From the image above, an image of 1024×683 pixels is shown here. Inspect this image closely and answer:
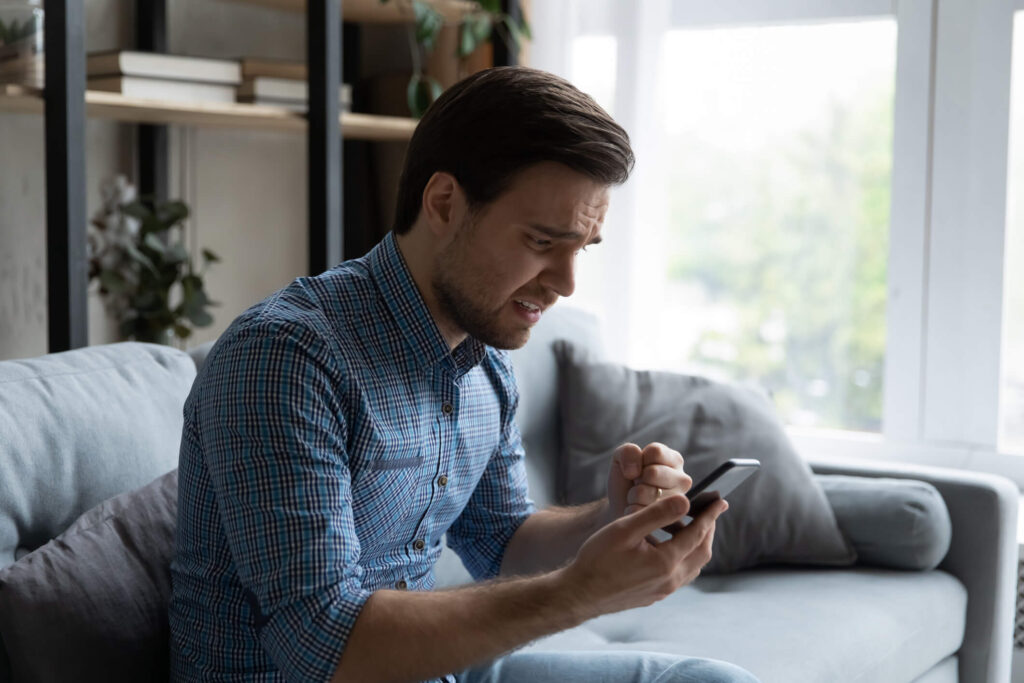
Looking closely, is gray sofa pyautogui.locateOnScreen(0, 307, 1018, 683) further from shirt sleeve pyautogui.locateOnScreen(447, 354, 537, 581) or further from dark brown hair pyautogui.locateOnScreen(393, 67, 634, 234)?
dark brown hair pyautogui.locateOnScreen(393, 67, 634, 234)

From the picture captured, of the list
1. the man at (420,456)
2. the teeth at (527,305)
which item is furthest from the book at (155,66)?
the teeth at (527,305)

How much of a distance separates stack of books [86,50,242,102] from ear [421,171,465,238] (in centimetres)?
108

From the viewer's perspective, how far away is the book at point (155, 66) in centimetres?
211

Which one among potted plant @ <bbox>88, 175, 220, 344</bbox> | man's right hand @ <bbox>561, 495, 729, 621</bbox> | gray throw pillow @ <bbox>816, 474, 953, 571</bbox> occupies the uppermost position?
potted plant @ <bbox>88, 175, 220, 344</bbox>

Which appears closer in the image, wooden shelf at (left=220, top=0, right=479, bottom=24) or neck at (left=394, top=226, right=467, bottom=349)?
neck at (left=394, top=226, right=467, bottom=349)

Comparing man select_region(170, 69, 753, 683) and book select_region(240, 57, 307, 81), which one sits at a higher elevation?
book select_region(240, 57, 307, 81)

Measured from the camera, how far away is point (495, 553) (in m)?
1.52

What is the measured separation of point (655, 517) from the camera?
105 cm

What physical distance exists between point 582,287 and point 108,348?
150cm

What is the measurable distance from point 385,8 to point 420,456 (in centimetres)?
176

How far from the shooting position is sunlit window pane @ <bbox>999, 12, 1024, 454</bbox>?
2596 millimetres

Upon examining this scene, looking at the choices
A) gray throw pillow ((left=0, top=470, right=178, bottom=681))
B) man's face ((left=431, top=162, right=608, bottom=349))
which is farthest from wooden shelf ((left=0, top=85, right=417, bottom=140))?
man's face ((left=431, top=162, right=608, bottom=349))

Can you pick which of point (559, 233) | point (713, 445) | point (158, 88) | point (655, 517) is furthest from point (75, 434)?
point (713, 445)

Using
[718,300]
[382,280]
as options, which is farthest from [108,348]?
[718,300]
